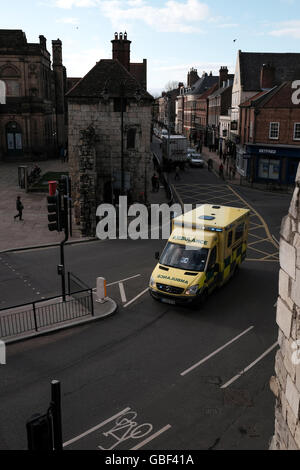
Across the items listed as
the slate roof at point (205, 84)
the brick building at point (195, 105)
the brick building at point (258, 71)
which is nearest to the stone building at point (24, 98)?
the brick building at point (258, 71)

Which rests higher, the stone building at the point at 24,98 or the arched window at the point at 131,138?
the stone building at the point at 24,98

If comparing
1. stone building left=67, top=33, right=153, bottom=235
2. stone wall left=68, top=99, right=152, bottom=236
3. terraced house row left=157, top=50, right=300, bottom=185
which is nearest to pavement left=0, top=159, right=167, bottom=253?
stone wall left=68, top=99, right=152, bottom=236

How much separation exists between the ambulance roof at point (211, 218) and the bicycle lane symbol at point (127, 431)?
7.80 meters

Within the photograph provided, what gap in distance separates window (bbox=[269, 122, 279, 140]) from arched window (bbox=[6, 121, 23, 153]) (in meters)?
30.3

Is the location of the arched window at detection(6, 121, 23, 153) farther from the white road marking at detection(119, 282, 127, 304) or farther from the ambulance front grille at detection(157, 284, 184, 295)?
the ambulance front grille at detection(157, 284, 184, 295)

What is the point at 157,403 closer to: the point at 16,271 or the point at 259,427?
the point at 259,427

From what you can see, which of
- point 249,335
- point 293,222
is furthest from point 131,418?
point 293,222

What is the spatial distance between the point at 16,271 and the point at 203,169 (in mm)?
37089

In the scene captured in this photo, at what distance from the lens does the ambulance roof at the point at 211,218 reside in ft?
51.1

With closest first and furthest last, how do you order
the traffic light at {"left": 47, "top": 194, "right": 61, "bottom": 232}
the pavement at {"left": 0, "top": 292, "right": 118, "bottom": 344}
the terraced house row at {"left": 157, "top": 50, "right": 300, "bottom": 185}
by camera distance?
the pavement at {"left": 0, "top": 292, "right": 118, "bottom": 344}
the traffic light at {"left": 47, "top": 194, "right": 61, "bottom": 232}
the terraced house row at {"left": 157, "top": 50, "right": 300, "bottom": 185}

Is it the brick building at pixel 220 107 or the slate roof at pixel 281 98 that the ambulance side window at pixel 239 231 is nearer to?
the slate roof at pixel 281 98

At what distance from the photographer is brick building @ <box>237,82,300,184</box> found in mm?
37469

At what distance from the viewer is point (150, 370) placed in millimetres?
11141

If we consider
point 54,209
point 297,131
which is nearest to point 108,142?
point 54,209
